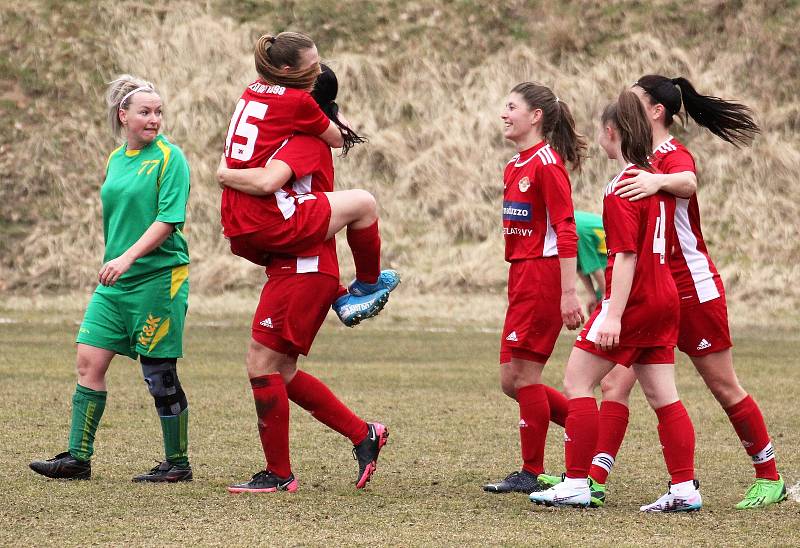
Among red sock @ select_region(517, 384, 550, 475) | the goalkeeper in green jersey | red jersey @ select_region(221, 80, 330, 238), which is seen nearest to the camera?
red jersey @ select_region(221, 80, 330, 238)

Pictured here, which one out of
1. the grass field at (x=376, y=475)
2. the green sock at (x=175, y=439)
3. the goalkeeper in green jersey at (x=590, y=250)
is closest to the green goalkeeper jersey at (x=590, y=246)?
the goalkeeper in green jersey at (x=590, y=250)

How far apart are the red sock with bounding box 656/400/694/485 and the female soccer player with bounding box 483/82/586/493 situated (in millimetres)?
590

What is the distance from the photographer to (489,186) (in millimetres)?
23172

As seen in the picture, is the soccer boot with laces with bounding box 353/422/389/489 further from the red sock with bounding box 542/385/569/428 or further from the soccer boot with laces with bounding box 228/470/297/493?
the red sock with bounding box 542/385/569/428

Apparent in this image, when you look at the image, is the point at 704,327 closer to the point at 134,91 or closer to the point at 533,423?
the point at 533,423

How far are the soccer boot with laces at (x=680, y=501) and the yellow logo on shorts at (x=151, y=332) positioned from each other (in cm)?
241

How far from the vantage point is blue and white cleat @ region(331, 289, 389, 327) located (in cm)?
600

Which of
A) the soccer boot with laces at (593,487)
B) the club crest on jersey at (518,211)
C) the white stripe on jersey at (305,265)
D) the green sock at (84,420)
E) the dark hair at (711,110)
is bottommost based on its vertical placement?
the soccer boot with laces at (593,487)

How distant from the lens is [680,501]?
220 inches

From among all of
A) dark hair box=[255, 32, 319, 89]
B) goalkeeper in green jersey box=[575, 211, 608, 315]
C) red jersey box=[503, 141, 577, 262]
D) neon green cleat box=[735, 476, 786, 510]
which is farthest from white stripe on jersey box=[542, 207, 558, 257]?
goalkeeper in green jersey box=[575, 211, 608, 315]

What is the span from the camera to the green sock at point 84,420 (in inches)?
250

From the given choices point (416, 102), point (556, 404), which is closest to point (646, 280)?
point (556, 404)

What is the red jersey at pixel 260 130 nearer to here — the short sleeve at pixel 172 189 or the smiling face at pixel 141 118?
the short sleeve at pixel 172 189

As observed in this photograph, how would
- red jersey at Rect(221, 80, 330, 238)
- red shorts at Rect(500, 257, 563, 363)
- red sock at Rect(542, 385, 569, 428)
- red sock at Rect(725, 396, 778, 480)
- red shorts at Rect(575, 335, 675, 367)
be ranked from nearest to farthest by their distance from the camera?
red shorts at Rect(575, 335, 675, 367)
red jersey at Rect(221, 80, 330, 238)
red sock at Rect(725, 396, 778, 480)
red shorts at Rect(500, 257, 563, 363)
red sock at Rect(542, 385, 569, 428)
